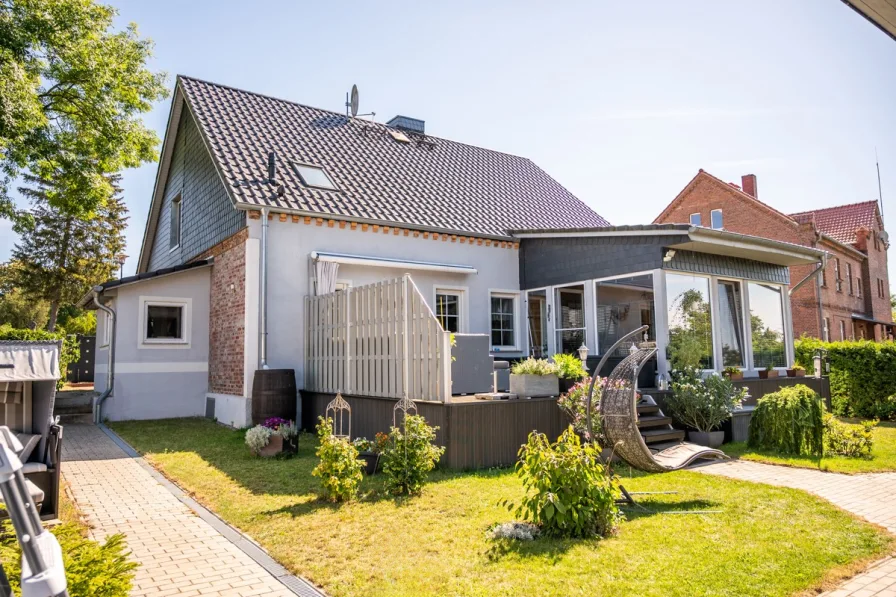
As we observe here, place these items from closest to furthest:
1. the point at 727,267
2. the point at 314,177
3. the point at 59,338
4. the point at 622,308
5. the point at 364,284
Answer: the point at 622,308 < the point at 727,267 < the point at 364,284 < the point at 314,177 < the point at 59,338

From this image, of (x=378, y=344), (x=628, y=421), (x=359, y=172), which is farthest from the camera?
(x=359, y=172)

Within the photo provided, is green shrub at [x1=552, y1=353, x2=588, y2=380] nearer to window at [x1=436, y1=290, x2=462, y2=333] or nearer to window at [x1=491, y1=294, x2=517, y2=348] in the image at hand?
window at [x1=436, y1=290, x2=462, y2=333]

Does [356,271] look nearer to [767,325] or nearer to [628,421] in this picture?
[628,421]

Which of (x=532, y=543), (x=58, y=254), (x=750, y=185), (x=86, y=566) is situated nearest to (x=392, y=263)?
(x=532, y=543)

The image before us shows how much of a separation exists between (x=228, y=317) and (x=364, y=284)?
9.39ft

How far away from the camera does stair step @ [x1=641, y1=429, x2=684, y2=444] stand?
27.6ft

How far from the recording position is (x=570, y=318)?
1265cm

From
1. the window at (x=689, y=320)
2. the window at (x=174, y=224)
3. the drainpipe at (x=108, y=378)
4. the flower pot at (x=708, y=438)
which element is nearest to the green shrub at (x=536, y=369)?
the flower pot at (x=708, y=438)

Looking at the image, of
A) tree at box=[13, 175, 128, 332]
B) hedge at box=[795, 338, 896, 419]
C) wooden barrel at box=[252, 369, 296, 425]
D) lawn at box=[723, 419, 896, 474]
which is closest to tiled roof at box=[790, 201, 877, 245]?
hedge at box=[795, 338, 896, 419]

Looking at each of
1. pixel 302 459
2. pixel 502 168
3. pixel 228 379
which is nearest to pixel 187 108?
pixel 228 379

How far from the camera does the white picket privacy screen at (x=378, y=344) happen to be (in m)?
8.19

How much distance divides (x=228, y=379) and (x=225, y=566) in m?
8.01

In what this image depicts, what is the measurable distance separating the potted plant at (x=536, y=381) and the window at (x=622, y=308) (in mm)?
2933

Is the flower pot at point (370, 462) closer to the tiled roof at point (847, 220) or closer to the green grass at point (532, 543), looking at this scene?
the green grass at point (532, 543)
